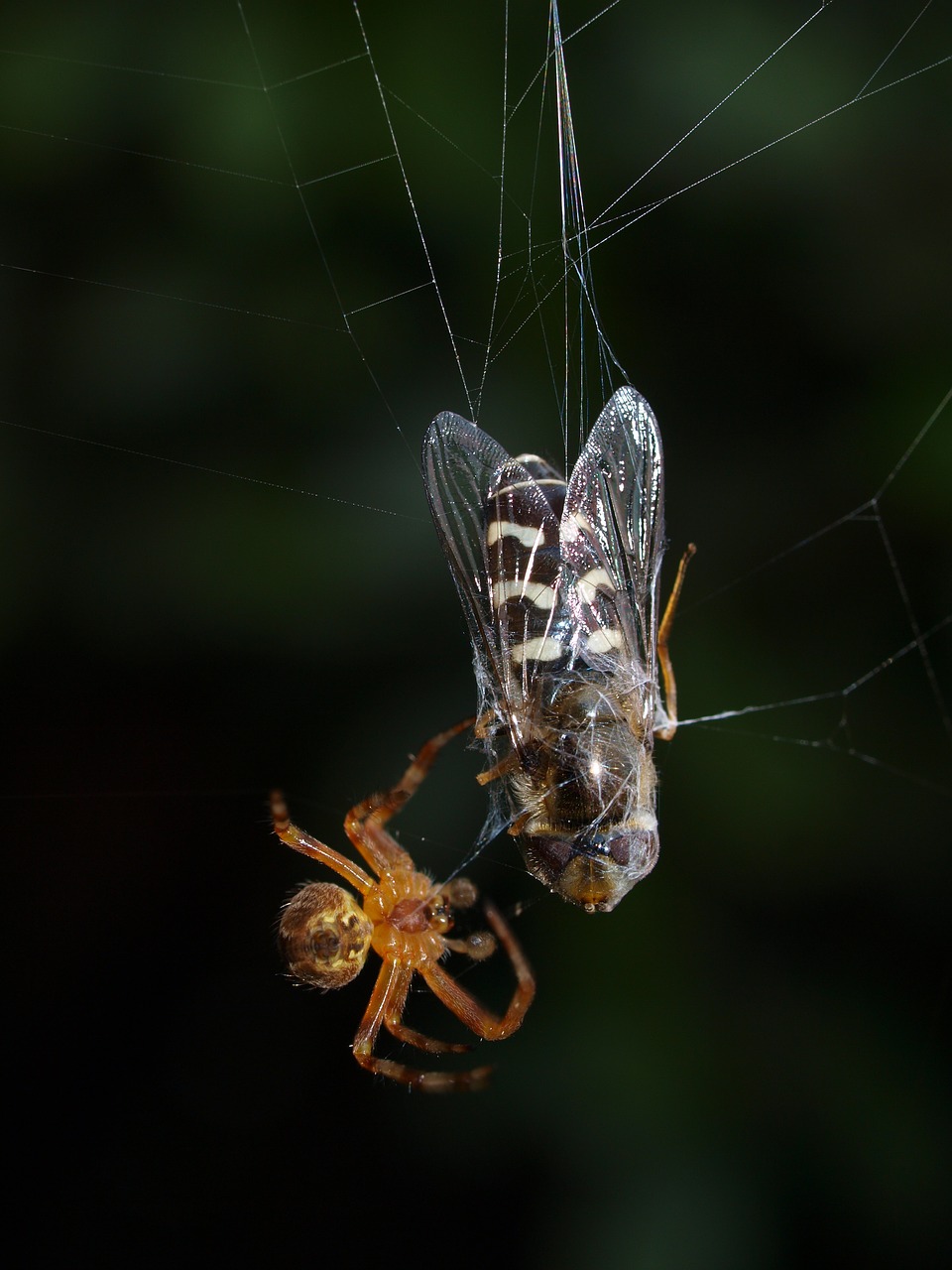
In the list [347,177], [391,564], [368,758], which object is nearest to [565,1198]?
[368,758]

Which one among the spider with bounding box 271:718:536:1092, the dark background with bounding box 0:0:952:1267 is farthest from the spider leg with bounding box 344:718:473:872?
the dark background with bounding box 0:0:952:1267

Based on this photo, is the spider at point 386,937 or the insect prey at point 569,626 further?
the spider at point 386,937

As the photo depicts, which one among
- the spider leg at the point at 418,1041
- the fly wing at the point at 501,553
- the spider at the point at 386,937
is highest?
the fly wing at the point at 501,553

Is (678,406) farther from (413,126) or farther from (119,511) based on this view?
(119,511)

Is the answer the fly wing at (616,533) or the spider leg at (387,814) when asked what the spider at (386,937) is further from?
the fly wing at (616,533)

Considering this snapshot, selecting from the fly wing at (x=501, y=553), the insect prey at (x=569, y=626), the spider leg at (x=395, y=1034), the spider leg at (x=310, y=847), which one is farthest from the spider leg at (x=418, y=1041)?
the fly wing at (x=501, y=553)

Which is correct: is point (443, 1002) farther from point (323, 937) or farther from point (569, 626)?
point (569, 626)

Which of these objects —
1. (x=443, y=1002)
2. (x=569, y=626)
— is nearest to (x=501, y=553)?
(x=569, y=626)
